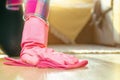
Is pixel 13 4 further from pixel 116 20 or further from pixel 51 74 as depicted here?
pixel 116 20

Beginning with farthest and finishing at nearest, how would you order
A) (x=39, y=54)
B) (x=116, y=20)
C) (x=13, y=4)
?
(x=116, y=20) → (x=13, y=4) → (x=39, y=54)

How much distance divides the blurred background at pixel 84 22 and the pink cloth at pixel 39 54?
3.51 feet

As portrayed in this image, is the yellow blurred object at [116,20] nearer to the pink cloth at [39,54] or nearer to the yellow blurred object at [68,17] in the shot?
the yellow blurred object at [68,17]

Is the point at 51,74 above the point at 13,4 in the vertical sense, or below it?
below

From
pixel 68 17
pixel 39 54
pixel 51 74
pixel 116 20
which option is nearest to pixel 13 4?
pixel 39 54

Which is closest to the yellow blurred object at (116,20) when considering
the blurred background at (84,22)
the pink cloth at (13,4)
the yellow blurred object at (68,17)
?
the blurred background at (84,22)

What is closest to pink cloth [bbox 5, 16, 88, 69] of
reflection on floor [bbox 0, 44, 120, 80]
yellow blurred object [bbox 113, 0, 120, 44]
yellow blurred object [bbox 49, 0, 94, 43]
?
reflection on floor [bbox 0, 44, 120, 80]

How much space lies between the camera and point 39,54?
0.96m

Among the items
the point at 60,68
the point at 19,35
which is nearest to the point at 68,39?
the point at 19,35

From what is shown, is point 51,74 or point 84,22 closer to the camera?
point 51,74

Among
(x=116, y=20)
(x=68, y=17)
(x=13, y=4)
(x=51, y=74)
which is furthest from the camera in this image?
(x=68, y=17)

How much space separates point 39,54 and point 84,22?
157 cm

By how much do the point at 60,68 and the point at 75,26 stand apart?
154 cm

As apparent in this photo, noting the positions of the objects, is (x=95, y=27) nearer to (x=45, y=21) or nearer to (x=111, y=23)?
(x=111, y=23)
